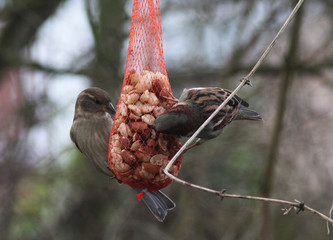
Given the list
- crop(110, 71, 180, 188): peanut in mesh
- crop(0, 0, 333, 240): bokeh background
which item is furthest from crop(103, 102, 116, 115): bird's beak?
crop(0, 0, 333, 240): bokeh background

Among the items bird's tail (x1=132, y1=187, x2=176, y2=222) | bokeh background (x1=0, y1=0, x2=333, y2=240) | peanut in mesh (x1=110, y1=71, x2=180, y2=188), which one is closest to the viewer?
peanut in mesh (x1=110, y1=71, x2=180, y2=188)

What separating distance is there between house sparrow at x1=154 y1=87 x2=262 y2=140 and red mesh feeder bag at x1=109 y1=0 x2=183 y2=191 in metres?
0.16

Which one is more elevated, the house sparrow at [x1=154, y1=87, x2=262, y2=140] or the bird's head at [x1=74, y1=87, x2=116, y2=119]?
the house sparrow at [x1=154, y1=87, x2=262, y2=140]

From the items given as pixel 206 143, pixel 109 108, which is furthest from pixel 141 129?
pixel 206 143

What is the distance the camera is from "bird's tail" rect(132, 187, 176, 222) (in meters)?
3.27

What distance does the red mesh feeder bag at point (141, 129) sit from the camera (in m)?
2.80

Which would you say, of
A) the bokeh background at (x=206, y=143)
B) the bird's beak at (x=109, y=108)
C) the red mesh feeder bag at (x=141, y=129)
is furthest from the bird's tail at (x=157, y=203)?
the bokeh background at (x=206, y=143)

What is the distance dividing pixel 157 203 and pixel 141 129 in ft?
2.40

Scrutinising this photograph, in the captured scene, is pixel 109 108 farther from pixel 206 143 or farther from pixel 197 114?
pixel 206 143

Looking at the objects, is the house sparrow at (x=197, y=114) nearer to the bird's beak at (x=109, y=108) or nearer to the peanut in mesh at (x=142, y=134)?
the peanut in mesh at (x=142, y=134)

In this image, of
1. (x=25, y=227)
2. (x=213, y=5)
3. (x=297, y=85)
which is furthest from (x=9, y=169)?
(x=297, y=85)

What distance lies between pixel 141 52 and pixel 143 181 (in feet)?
2.70

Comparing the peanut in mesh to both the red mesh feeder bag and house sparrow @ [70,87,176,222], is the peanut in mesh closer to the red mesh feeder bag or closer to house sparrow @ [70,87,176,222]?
the red mesh feeder bag

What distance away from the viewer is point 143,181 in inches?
111
